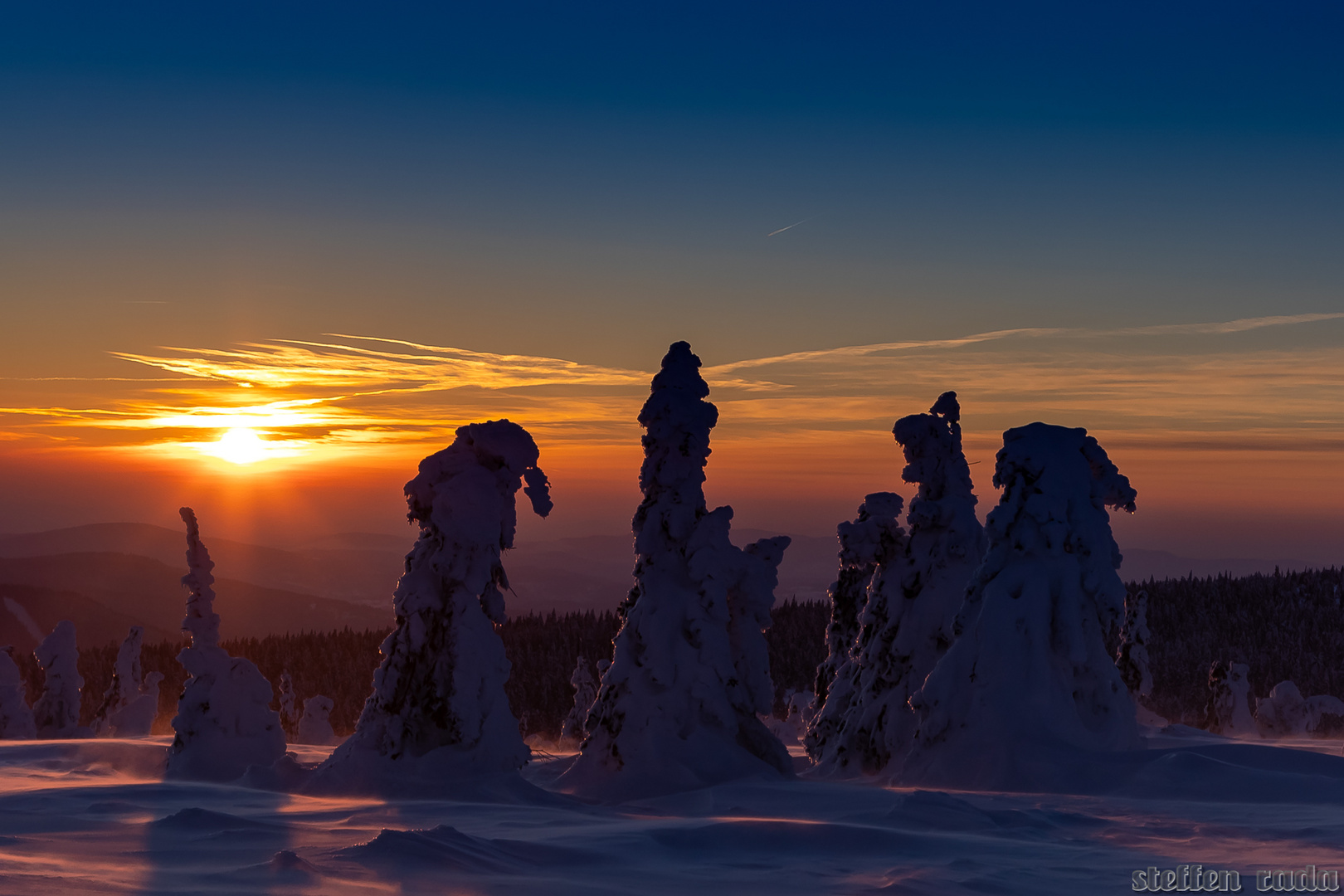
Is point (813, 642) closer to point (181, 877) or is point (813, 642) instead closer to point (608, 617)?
point (608, 617)

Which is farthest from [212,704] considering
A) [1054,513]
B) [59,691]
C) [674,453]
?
[59,691]

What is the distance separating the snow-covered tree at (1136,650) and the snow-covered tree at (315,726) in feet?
134

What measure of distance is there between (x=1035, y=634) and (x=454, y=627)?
1257cm

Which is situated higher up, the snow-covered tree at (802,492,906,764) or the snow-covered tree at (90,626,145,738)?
the snow-covered tree at (802,492,906,764)

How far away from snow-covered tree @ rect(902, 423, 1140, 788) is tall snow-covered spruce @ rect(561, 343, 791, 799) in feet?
14.5

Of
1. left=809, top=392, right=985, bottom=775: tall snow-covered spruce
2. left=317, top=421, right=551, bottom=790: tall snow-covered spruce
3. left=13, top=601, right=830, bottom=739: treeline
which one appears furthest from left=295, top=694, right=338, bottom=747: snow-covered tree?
left=809, top=392, right=985, bottom=775: tall snow-covered spruce

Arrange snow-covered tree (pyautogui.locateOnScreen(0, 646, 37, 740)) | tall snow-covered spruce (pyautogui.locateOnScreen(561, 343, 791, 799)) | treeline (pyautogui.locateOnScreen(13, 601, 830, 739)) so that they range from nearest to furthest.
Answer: tall snow-covered spruce (pyautogui.locateOnScreen(561, 343, 791, 799)) → snow-covered tree (pyautogui.locateOnScreen(0, 646, 37, 740)) → treeline (pyautogui.locateOnScreen(13, 601, 830, 739))

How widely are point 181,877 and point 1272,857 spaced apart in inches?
486

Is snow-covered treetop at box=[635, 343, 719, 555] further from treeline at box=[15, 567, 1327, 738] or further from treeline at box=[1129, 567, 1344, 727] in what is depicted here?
treeline at box=[1129, 567, 1344, 727]

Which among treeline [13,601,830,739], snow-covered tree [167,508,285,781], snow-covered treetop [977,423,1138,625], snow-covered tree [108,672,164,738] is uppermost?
snow-covered treetop [977,423,1138,625]

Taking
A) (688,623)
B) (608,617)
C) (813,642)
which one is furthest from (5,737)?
(608,617)

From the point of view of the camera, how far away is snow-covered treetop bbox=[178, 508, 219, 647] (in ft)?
104

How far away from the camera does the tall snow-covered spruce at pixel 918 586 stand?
28.5 metres

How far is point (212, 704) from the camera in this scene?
102ft
